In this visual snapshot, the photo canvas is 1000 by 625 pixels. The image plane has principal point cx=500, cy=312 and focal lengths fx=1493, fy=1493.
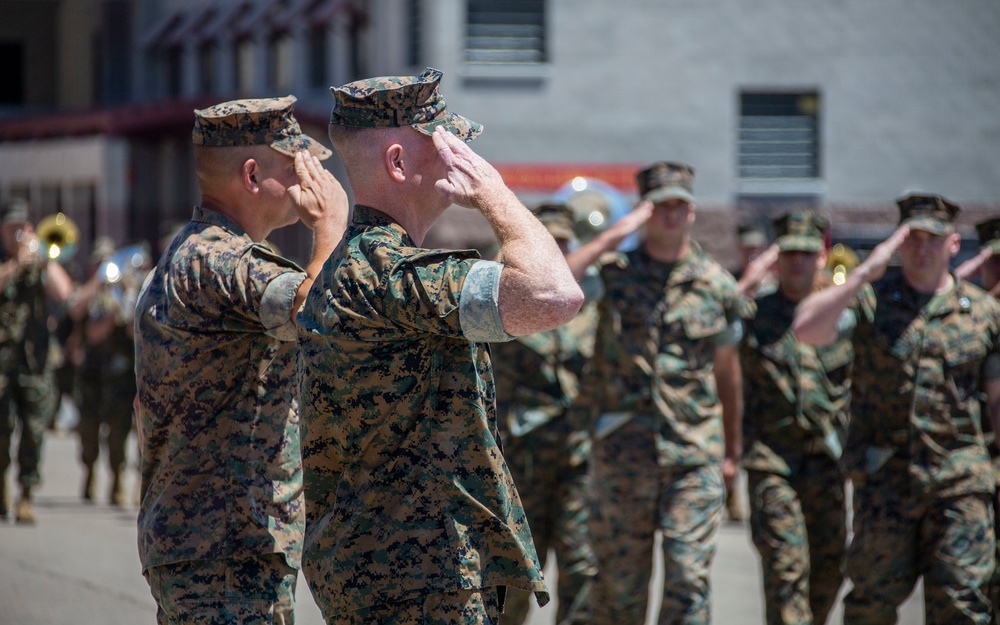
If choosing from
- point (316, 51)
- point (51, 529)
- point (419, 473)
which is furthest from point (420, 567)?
point (316, 51)

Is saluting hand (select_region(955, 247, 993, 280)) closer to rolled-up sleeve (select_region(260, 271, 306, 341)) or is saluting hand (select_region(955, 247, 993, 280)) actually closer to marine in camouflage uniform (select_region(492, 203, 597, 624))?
marine in camouflage uniform (select_region(492, 203, 597, 624))

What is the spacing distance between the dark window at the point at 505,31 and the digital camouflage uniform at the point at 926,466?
653 inches

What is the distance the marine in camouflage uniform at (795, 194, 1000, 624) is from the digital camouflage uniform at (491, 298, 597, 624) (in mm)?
1532

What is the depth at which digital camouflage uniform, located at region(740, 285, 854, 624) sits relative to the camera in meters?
7.54

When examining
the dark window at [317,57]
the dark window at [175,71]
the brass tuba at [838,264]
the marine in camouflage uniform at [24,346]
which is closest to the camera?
the brass tuba at [838,264]

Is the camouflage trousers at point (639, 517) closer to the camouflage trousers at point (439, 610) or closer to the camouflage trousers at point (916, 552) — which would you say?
the camouflage trousers at point (916, 552)

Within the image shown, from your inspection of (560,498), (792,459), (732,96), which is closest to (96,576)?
(560,498)

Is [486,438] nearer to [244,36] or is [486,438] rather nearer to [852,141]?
[852,141]

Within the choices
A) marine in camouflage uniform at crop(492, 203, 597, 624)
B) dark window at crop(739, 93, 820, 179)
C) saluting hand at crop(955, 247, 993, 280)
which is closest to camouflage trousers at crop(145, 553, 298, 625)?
marine in camouflage uniform at crop(492, 203, 597, 624)

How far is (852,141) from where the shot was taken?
76.8 feet

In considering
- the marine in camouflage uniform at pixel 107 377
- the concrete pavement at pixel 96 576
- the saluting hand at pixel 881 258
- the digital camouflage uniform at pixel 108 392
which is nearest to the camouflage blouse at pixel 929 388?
the saluting hand at pixel 881 258

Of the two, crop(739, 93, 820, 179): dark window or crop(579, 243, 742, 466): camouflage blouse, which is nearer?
crop(579, 243, 742, 466): camouflage blouse

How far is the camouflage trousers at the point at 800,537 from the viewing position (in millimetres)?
7453

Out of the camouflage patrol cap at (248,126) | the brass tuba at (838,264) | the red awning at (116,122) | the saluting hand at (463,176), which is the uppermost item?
the red awning at (116,122)
